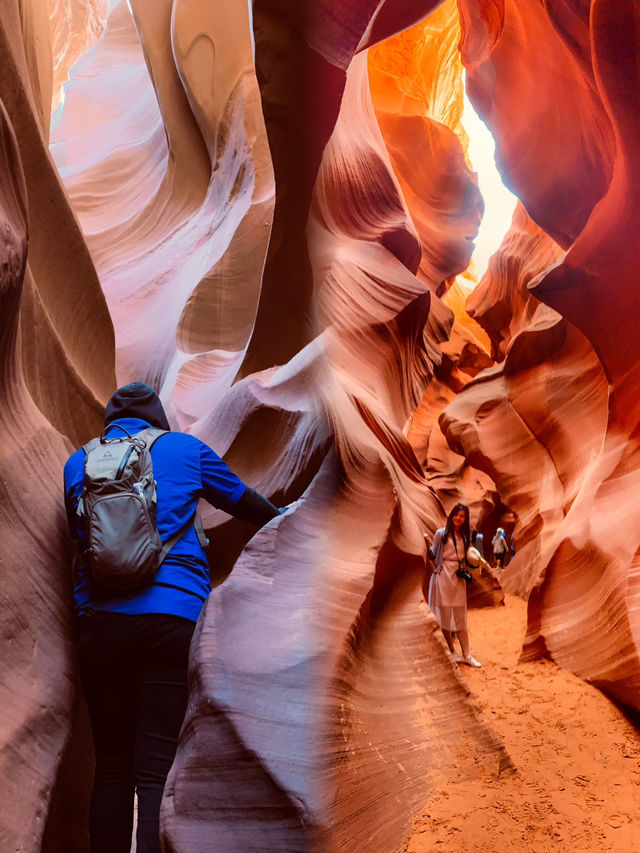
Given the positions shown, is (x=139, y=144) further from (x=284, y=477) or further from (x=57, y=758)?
(x=57, y=758)

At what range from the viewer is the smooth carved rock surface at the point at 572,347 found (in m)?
5.21

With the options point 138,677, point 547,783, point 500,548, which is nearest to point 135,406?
point 138,677

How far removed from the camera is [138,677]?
7.42ft

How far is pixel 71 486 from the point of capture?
8.32 feet

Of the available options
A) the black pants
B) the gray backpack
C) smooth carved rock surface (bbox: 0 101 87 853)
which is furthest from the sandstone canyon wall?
the gray backpack

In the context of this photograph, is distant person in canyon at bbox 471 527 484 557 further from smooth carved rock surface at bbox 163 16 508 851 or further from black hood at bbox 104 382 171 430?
black hood at bbox 104 382 171 430

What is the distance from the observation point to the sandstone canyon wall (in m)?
2.61

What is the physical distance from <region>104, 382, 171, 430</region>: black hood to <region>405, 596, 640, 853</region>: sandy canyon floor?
6.03ft

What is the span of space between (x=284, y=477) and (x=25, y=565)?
1720 mm

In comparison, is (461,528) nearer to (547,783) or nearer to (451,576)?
(451,576)

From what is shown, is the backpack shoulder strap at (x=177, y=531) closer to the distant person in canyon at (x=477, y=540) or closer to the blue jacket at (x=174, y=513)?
the blue jacket at (x=174, y=513)

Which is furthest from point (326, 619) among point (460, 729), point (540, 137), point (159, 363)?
point (540, 137)

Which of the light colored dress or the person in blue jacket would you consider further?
the light colored dress

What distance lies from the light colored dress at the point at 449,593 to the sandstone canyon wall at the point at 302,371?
60 cm
